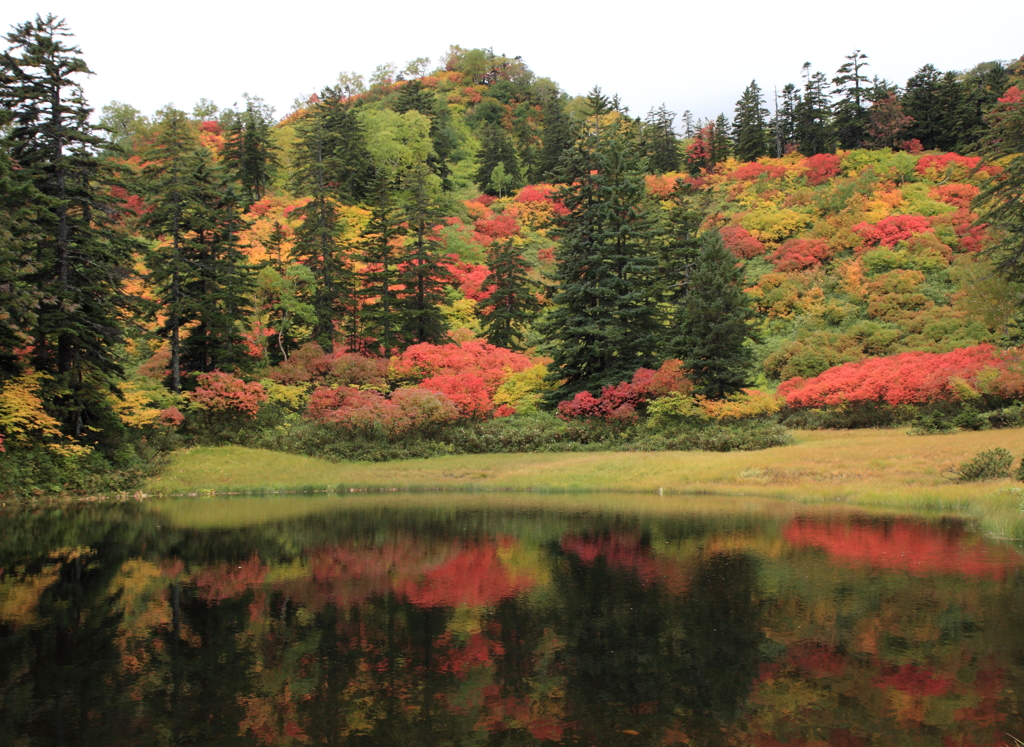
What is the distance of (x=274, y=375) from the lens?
3844 centimetres

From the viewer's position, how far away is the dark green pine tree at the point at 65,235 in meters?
25.9

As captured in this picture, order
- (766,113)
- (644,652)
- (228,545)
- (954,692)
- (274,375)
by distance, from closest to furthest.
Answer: (954,692) → (644,652) → (228,545) → (274,375) → (766,113)

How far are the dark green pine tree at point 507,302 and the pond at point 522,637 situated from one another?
28209 millimetres

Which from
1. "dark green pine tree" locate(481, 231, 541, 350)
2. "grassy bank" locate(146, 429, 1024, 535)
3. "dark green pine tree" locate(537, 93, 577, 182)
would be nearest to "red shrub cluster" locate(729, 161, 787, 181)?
"dark green pine tree" locate(537, 93, 577, 182)

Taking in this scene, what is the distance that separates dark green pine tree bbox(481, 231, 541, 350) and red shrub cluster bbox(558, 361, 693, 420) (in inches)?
423

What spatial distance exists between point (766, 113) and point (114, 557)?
83.6 meters

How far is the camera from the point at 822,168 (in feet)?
211

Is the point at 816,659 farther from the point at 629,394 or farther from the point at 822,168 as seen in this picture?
the point at 822,168

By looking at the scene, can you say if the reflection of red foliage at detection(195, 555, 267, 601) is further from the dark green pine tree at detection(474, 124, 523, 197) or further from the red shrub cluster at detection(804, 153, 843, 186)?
the dark green pine tree at detection(474, 124, 523, 197)

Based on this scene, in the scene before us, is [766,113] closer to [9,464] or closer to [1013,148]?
[1013,148]

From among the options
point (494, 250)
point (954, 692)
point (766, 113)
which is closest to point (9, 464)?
point (954, 692)

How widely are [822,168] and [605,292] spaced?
3927cm

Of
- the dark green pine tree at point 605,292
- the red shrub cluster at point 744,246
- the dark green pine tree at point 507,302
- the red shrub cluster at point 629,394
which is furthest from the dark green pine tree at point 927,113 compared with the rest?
the red shrub cluster at point 629,394

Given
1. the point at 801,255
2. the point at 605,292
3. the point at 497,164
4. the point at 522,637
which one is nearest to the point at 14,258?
the point at 522,637
